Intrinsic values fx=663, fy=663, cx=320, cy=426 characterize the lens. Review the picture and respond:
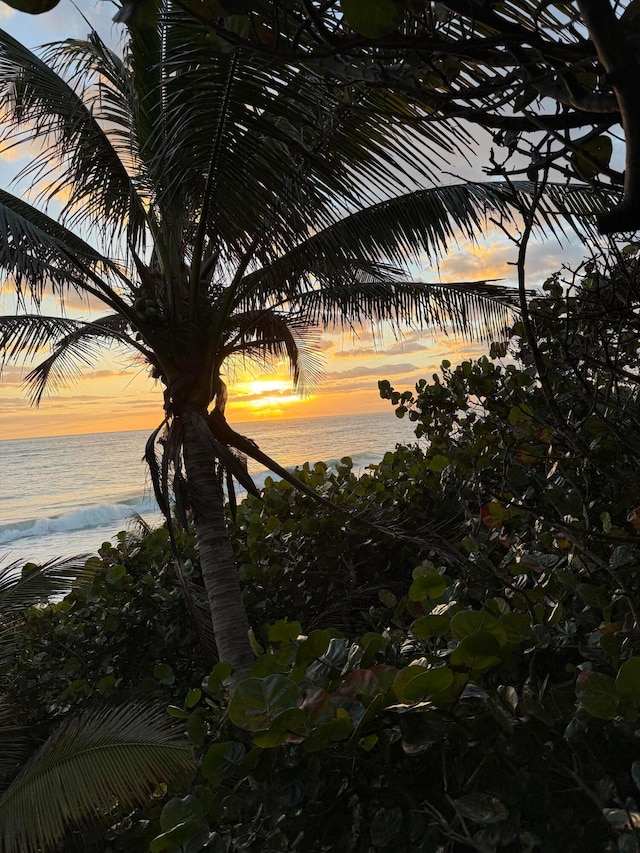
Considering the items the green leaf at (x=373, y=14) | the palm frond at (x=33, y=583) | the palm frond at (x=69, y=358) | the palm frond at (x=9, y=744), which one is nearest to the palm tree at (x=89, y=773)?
the palm frond at (x=9, y=744)


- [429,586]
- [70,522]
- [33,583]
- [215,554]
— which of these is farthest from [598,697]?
[70,522]

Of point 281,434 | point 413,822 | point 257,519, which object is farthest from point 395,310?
point 281,434

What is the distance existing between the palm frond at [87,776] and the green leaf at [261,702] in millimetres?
2378

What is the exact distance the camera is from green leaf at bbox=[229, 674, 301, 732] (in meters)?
0.94

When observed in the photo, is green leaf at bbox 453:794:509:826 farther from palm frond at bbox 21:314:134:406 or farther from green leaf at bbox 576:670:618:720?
palm frond at bbox 21:314:134:406

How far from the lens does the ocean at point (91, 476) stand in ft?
82.3

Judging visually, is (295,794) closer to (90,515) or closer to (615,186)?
(615,186)

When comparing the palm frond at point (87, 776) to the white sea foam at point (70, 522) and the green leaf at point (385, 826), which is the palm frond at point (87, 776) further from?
the white sea foam at point (70, 522)

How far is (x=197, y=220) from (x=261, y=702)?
13.8 ft

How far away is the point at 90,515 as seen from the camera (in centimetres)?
2761

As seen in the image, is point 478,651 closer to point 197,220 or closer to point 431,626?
point 431,626

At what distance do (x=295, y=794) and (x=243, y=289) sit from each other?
4068 mm

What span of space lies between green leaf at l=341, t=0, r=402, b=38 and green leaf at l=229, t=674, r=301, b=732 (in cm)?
83

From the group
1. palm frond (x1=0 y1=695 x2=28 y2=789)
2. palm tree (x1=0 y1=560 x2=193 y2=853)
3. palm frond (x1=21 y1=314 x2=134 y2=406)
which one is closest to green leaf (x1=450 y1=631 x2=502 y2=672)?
palm tree (x1=0 y1=560 x2=193 y2=853)
